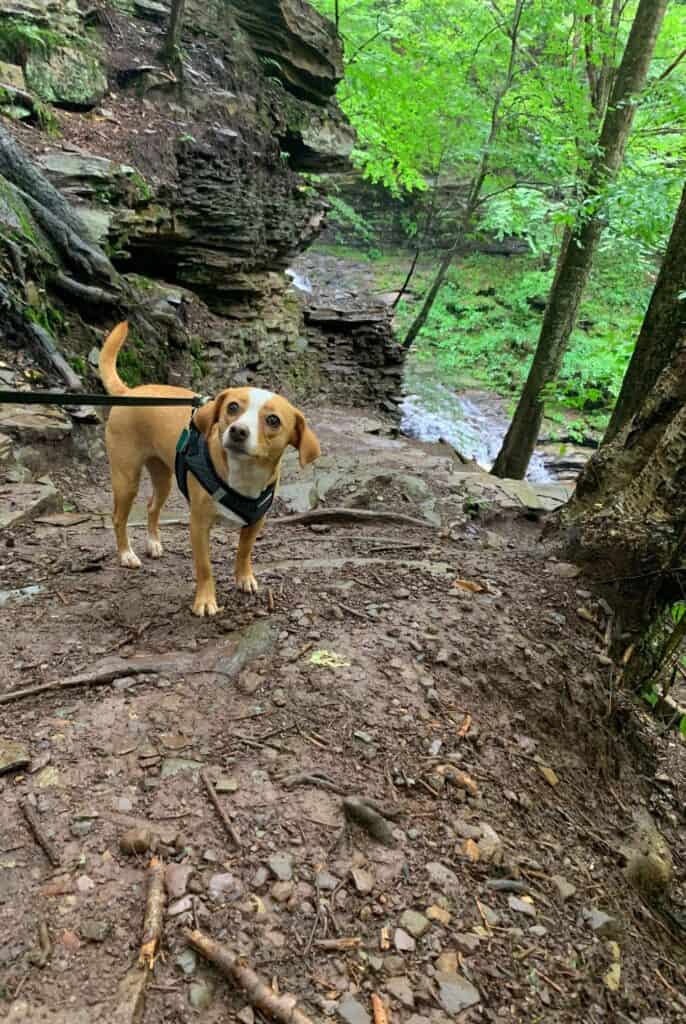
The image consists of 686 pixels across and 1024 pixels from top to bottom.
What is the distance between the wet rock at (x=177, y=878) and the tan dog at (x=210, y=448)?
1.67 metres

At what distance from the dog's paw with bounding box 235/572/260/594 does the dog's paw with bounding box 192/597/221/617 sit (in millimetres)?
246

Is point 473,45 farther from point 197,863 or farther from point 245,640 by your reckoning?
point 197,863

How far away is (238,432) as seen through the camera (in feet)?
9.14

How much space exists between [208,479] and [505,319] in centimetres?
2086

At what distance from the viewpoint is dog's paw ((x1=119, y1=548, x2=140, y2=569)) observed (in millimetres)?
3879

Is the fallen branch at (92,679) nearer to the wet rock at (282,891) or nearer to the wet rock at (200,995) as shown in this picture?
the wet rock at (282,891)

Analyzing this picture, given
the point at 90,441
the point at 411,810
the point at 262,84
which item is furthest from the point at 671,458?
the point at 262,84

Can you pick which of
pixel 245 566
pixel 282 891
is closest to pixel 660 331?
pixel 245 566

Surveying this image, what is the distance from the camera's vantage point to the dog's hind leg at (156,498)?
398 centimetres

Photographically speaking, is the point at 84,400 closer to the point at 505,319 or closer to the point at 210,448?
the point at 210,448

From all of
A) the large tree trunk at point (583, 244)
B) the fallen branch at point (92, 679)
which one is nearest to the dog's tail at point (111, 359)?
the fallen branch at point (92, 679)

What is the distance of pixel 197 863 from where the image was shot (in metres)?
1.65

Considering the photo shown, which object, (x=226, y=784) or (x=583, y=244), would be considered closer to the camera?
(x=226, y=784)

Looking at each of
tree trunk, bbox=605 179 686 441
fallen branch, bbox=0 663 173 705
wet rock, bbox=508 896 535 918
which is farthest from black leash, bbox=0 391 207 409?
tree trunk, bbox=605 179 686 441
